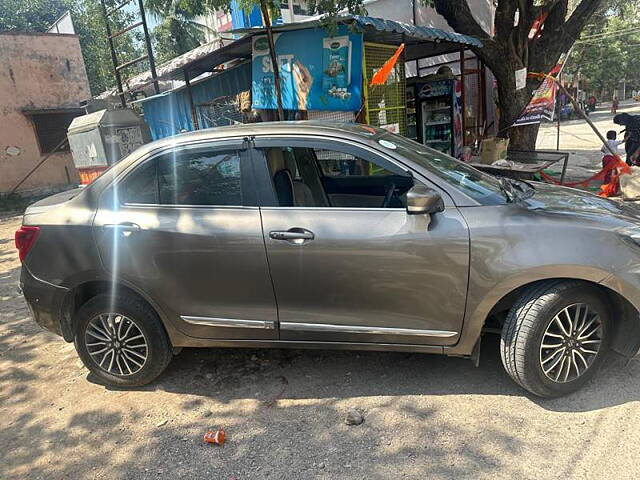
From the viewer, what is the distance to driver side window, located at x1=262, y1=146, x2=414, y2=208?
3.11 meters

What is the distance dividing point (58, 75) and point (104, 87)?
51.1 ft

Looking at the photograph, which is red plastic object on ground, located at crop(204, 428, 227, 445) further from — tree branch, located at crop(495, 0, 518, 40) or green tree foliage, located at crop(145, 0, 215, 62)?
green tree foliage, located at crop(145, 0, 215, 62)

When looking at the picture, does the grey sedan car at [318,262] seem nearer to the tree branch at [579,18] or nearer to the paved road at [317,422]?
the paved road at [317,422]

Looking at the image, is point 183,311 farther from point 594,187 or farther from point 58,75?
point 58,75

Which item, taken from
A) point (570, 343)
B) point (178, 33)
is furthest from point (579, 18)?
point (178, 33)

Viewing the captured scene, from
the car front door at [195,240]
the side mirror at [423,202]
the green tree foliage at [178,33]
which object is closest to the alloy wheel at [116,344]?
the car front door at [195,240]

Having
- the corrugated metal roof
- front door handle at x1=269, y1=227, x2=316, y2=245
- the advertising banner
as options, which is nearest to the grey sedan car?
front door handle at x1=269, y1=227, x2=316, y2=245

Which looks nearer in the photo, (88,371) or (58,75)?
(88,371)

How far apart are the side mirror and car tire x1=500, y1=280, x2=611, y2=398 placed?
2.50 feet

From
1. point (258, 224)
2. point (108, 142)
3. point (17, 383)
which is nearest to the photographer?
point (258, 224)

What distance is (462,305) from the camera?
2799 mm

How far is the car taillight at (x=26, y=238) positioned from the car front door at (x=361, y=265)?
1657mm

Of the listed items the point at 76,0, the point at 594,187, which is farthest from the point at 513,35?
the point at 76,0

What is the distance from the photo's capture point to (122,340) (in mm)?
3324
